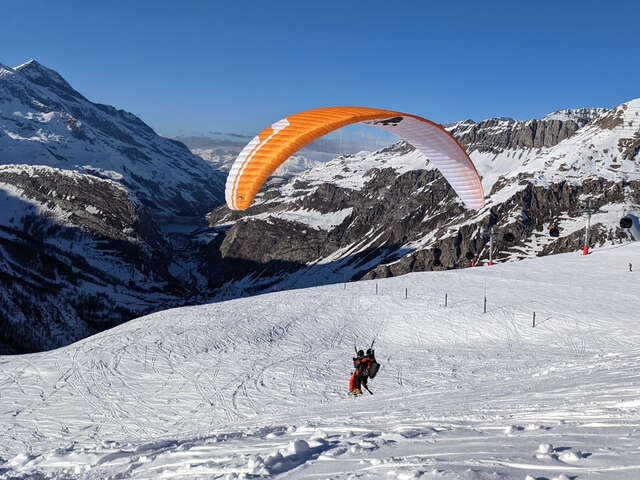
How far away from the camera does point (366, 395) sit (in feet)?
52.9

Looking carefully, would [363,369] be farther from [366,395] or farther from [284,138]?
[284,138]

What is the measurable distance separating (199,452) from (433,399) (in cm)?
691

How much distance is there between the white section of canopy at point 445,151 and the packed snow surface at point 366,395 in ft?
23.8

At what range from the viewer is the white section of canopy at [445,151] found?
22469mm

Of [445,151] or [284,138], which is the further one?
[445,151]

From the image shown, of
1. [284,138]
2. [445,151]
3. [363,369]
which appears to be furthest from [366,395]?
[445,151]

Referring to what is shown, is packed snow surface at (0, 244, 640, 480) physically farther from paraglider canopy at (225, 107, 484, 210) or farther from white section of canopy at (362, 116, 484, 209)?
paraglider canopy at (225, 107, 484, 210)

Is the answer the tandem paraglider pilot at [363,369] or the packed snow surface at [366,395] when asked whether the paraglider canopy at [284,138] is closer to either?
the tandem paraglider pilot at [363,369]

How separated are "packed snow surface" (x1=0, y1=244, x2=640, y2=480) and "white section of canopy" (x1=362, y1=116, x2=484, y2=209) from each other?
285 inches

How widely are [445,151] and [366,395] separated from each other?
45.4ft

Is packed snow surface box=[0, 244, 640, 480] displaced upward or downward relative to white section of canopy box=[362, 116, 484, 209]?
downward

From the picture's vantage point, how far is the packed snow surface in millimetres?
7191

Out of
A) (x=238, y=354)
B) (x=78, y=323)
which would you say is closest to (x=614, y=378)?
(x=238, y=354)

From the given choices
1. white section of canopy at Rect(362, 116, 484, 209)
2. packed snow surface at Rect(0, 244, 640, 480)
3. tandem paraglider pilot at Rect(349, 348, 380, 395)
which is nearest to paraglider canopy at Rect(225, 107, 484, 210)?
white section of canopy at Rect(362, 116, 484, 209)
